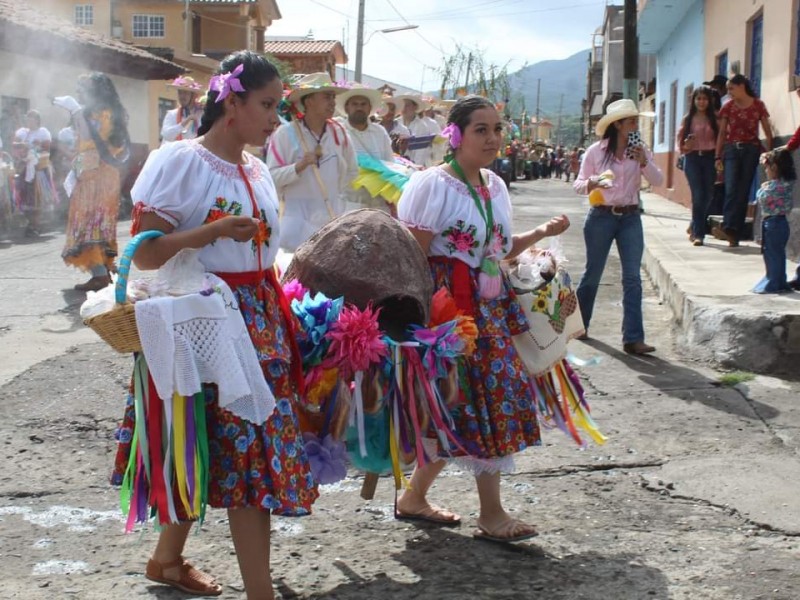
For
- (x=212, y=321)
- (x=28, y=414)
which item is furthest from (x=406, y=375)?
(x=28, y=414)

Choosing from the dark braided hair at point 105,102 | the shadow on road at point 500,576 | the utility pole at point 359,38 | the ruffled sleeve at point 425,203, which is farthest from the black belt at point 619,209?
the utility pole at point 359,38

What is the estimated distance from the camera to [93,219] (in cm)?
1001

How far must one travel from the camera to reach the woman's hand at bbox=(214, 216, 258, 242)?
313cm

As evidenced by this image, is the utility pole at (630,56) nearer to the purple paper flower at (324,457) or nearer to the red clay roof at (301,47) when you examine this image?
the purple paper flower at (324,457)

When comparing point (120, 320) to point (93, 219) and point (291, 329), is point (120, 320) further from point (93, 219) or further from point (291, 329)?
point (93, 219)

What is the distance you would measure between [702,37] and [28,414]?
1529cm

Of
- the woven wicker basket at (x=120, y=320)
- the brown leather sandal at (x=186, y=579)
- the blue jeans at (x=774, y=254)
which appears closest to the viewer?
the woven wicker basket at (x=120, y=320)

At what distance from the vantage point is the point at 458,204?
13.6 ft

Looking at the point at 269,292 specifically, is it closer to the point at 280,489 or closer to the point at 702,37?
the point at 280,489

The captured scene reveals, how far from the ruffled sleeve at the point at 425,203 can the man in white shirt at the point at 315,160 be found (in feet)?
9.14

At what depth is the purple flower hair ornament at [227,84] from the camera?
3270 mm

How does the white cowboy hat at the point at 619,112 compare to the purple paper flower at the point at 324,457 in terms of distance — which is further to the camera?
the white cowboy hat at the point at 619,112

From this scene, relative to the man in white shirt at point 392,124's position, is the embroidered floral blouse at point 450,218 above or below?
below

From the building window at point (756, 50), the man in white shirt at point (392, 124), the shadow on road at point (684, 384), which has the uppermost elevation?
the building window at point (756, 50)
